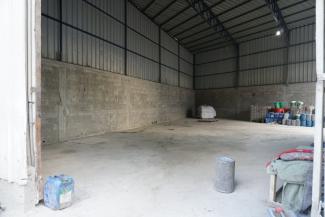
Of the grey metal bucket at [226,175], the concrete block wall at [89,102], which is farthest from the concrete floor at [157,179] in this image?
the concrete block wall at [89,102]

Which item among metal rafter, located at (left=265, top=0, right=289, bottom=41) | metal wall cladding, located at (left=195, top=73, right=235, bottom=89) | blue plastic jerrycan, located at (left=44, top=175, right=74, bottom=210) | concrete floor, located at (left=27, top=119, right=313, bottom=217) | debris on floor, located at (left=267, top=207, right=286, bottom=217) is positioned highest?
metal rafter, located at (left=265, top=0, right=289, bottom=41)

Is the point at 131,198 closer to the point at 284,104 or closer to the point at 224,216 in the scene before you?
the point at 224,216

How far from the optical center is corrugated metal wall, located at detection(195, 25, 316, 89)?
1470 cm

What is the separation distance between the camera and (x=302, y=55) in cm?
1485

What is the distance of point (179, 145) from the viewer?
729 centimetres

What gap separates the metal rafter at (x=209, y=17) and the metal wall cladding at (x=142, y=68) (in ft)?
14.7

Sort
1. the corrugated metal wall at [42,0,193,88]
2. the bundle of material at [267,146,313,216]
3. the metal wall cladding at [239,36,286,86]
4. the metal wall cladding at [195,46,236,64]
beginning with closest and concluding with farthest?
the bundle of material at [267,146,313,216] < the corrugated metal wall at [42,0,193,88] < the metal wall cladding at [239,36,286,86] < the metal wall cladding at [195,46,236,64]

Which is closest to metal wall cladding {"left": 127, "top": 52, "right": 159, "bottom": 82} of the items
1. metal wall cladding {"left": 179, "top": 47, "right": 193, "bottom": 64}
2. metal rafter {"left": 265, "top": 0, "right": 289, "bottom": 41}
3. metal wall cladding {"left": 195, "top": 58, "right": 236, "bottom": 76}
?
metal wall cladding {"left": 179, "top": 47, "right": 193, "bottom": 64}

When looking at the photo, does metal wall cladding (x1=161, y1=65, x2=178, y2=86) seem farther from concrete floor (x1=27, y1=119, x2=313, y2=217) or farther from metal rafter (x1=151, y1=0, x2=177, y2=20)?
concrete floor (x1=27, y1=119, x2=313, y2=217)

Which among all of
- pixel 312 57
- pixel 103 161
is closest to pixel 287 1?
pixel 312 57

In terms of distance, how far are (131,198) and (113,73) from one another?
842cm

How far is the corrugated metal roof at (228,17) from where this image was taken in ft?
40.2

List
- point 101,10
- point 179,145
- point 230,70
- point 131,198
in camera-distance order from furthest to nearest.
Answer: point 230,70, point 101,10, point 179,145, point 131,198

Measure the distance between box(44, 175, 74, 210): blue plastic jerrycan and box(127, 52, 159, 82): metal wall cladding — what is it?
9707 millimetres
